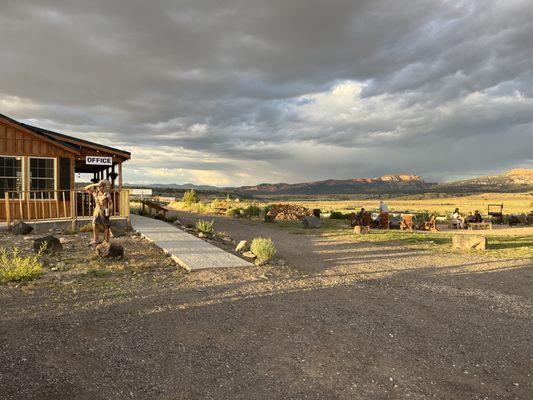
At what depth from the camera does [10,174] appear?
14234mm

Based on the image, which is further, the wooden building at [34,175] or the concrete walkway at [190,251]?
the wooden building at [34,175]

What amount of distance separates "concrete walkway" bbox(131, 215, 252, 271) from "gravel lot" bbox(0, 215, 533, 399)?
23.7 inches

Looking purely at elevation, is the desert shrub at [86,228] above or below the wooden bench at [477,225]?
above

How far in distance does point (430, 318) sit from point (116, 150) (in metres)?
14.7

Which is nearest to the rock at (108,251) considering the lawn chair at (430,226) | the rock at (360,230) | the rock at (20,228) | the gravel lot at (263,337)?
the gravel lot at (263,337)

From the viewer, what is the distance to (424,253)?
1237 cm

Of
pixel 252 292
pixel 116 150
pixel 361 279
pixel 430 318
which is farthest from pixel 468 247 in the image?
pixel 116 150

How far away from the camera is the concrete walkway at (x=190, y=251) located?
9172 millimetres

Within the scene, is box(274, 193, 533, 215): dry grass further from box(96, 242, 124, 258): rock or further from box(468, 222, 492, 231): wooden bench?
box(96, 242, 124, 258): rock

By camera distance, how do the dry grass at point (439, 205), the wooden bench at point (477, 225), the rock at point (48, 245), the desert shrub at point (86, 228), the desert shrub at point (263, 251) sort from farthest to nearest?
the dry grass at point (439, 205)
the wooden bench at point (477, 225)
the desert shrub at point (86, 228)
the desert shrub at point (263, 251)
the rock at point (48, 245)

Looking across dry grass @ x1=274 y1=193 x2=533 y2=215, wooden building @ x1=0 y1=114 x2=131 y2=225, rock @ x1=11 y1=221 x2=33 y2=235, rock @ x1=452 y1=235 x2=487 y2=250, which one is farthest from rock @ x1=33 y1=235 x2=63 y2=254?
dry grass @ x1=274 y1=193 x2=533 y2=215

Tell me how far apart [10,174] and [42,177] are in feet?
3.37

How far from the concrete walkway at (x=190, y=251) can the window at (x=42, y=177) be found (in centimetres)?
375

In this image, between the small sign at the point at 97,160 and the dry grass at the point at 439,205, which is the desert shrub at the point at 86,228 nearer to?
the small sign at the point at 97,160
